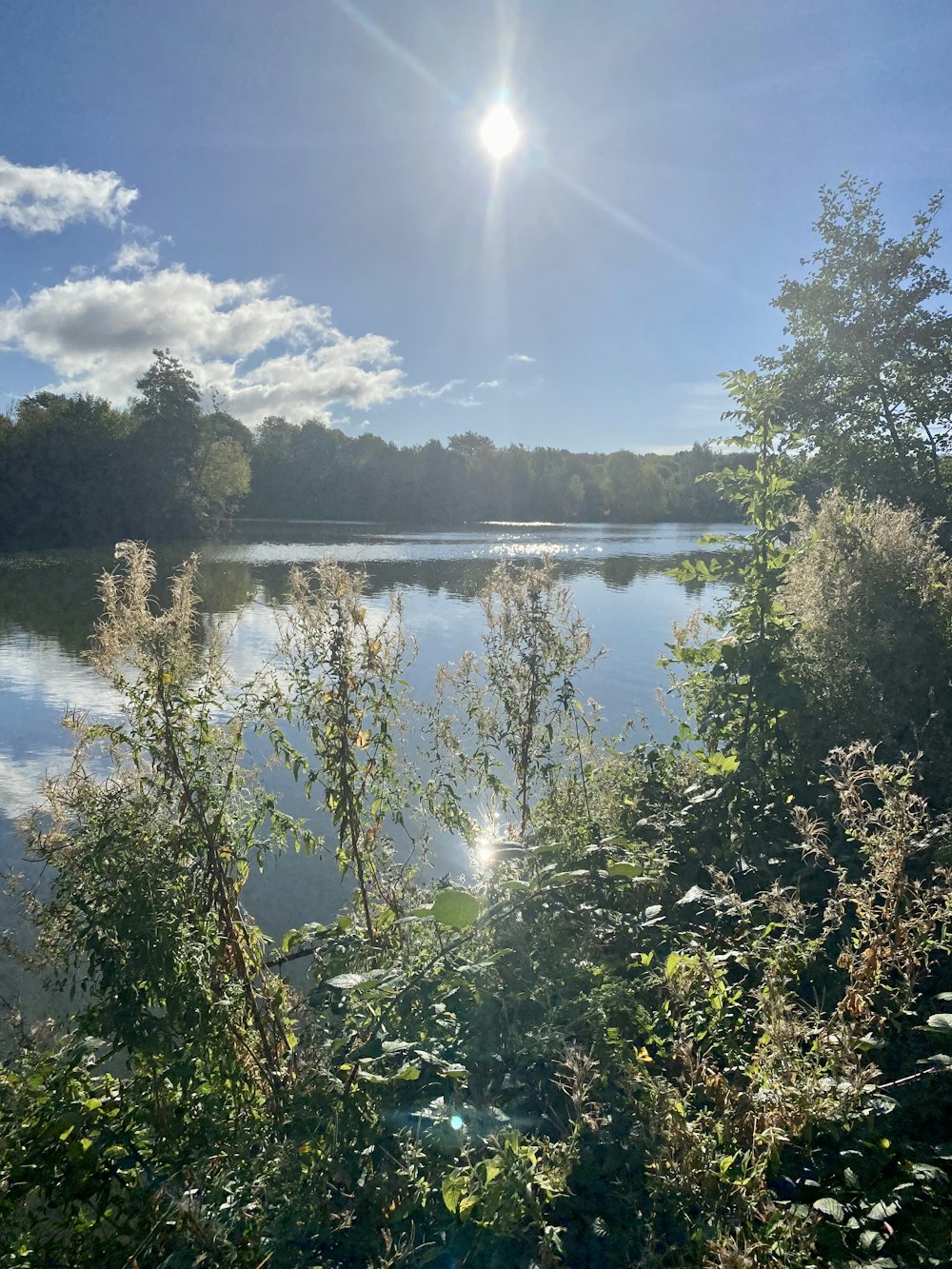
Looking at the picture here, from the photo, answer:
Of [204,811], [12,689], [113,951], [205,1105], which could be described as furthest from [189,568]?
[12,689]

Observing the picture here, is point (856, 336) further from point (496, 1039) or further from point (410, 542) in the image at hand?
point (410, 542)

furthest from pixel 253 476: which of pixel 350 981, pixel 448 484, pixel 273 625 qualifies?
pixel 350 981

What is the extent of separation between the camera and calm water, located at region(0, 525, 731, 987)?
693 cm

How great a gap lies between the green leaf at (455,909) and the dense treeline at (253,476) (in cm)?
A: 1543

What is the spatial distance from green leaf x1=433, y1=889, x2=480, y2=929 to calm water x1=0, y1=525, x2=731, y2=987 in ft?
6.53

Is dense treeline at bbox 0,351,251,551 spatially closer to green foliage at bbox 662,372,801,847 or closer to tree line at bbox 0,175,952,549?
tree line at bbox 0,175,952,549

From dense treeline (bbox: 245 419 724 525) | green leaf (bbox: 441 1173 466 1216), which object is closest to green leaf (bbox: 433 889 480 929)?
green leaf (bbox: 441 1173 466 1216)

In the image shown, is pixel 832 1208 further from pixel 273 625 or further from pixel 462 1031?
pixel 273 625

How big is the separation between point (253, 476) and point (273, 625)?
69529 millimetres

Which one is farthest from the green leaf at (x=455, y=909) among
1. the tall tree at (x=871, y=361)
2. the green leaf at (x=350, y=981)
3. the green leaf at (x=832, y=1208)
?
the tall tree at (x=871, y=361)

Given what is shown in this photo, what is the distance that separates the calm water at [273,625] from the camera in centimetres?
693

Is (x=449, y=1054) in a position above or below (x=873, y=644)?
below

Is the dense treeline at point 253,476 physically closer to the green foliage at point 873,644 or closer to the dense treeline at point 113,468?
the dense treeline at point 113,468

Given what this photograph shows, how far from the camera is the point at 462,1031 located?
8.79ft
